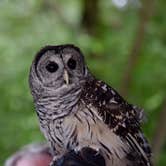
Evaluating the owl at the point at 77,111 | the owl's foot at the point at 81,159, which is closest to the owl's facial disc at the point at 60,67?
the owl at the point at 77,111

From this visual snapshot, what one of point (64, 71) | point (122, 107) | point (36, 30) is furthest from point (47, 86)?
point (36, 30)

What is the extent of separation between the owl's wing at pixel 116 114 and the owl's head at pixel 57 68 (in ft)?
0.25

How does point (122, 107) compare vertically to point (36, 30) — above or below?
below

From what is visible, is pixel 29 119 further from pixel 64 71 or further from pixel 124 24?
pixel 64 71

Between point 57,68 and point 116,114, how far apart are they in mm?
318

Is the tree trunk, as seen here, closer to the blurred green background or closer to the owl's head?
the blurred green background

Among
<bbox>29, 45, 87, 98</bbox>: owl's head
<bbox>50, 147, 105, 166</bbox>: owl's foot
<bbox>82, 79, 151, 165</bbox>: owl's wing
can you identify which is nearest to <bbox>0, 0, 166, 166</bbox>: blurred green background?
<bbox>82, 79, 151, 165</bbox>: owl's wing

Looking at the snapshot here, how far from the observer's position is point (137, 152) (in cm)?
240

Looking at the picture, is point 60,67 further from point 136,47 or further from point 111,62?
point 111,62

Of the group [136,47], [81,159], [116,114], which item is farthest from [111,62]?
[81,159]

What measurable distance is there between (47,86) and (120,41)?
6.44 feet

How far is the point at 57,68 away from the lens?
7.66 ft

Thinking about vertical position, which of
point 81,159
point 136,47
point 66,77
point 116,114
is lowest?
point 81,159

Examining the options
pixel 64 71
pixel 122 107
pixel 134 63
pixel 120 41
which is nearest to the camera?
pixel 64 71
